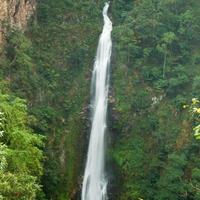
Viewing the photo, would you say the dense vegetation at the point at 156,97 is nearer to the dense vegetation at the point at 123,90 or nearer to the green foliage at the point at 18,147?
the dense vegetation at the point at 123,90

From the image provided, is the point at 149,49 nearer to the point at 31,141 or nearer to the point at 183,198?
the point at 183,198

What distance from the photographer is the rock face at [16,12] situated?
27.2 metres

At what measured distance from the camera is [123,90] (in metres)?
31.8

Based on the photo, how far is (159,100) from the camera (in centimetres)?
3048

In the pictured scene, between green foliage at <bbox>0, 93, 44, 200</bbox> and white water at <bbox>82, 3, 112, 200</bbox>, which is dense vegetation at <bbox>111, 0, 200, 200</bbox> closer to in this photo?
white water at <bbox>82, 3, 112, 200</bbox>

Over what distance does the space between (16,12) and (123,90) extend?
31.2 ft

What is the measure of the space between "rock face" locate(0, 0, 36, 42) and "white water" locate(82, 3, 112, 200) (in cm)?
650

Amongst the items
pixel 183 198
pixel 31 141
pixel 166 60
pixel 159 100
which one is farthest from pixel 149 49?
pixel 31 141

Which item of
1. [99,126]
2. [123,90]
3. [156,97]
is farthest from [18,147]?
[123,90]

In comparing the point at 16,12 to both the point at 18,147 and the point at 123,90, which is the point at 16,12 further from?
the point at 18,147

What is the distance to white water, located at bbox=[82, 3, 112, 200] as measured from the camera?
90.3ft

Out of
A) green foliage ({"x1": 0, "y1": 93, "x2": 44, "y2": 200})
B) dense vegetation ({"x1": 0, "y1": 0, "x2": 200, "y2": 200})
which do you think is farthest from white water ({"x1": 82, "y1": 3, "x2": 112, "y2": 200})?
green foliage ({"x1": 0, "y1": 93, "x2": 44, "y2": 200})

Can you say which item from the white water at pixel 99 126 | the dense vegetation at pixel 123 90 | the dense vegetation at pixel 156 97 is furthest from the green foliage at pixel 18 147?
the white water at pixel 99 126

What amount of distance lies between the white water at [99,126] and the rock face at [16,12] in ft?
21.3
